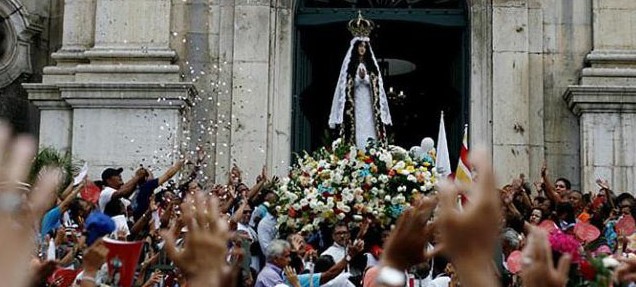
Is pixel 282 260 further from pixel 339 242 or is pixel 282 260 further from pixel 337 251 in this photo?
pixel 339 242

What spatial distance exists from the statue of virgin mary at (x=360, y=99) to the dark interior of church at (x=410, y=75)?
0.34 metres

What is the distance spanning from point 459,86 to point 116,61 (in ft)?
16.6

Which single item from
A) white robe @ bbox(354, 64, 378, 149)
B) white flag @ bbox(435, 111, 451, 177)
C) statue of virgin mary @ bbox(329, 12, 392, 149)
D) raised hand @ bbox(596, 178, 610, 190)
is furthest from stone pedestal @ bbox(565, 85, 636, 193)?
white robe @ bbox(354, 64, 378, 149)

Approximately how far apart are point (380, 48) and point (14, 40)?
6.17m

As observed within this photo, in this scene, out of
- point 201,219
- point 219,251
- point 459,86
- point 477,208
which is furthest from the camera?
point 459,86

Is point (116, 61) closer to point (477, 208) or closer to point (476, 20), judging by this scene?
A: point (476, 20)

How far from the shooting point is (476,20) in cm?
1627

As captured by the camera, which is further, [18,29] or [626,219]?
[18,29]

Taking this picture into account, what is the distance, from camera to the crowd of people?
2.77 meters

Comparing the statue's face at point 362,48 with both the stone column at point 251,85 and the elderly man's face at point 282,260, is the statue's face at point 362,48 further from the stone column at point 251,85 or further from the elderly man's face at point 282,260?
the elderly man's face at point 282,260

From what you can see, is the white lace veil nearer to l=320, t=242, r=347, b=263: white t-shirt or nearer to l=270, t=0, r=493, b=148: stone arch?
l=270, t=0, r=493, b=148: stone arch

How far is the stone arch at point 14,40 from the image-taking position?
1727 cm

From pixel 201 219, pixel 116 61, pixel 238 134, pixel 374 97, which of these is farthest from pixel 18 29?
pixel 201 219

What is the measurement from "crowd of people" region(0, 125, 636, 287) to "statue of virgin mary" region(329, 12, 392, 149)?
79.7 inches
